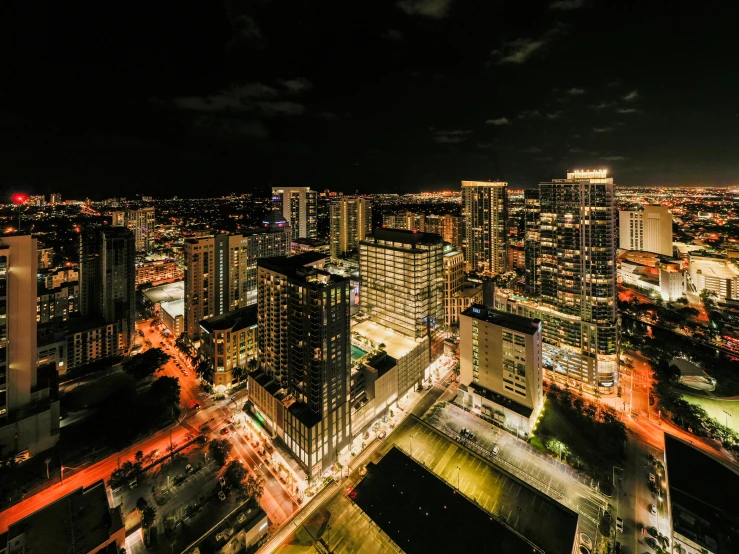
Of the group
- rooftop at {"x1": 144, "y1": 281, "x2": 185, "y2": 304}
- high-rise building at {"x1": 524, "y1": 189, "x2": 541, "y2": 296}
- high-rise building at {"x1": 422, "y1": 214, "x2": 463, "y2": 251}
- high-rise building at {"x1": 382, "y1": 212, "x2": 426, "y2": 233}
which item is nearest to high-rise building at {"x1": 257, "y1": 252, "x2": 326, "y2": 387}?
rooftop at {"x1": 144, "y1": 281, "x2": 185, "y2": 304}

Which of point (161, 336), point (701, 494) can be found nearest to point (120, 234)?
point (161, 336)

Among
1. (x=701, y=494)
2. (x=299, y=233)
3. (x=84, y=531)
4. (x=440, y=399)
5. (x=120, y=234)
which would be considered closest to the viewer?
(x=84, y=531)

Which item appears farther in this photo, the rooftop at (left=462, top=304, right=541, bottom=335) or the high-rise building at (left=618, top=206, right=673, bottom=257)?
the high-rise building at (left=618, top=206, right=673, bottom=257)

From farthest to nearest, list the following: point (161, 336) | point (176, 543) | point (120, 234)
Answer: point (161, 336) < point (120, 234) < point (176, 543)

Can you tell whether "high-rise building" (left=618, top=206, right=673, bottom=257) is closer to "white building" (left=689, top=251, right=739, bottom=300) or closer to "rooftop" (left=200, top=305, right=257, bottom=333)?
"white building" (left=689, top=251, right=739, bottom=300)

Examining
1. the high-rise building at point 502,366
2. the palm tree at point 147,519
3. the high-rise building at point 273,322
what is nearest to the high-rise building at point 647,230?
the high-rise building at point 502,366

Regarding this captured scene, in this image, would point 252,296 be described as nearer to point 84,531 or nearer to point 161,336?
point 161,336

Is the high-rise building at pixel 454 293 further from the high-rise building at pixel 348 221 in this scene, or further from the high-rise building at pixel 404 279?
the high-rise building at pixel 348 221

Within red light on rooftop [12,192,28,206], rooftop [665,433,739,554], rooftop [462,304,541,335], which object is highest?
red light on rooftop [12,192,28,206]
